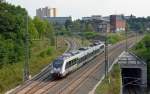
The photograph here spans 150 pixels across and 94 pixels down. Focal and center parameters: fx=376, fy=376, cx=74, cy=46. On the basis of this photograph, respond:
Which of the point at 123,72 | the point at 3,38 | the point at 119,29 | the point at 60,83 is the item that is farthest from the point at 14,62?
the point at 119,29

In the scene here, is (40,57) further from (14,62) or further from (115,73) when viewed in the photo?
(115,73)

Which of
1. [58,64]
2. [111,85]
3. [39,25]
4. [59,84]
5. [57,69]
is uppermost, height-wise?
[39,25]

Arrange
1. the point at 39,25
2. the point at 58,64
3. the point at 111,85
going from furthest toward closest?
the point at 39,25 → the point at 58,64 → the point at 111,85

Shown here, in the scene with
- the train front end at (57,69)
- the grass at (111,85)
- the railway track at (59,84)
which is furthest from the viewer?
the train front end at (57,69)

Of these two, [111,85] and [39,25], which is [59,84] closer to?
[111,85]

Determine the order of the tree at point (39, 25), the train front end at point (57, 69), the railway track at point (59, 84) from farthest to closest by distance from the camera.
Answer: the tree at point (39, 25) < the train front end at point (57, 69) < the railway track at point (59, 84)

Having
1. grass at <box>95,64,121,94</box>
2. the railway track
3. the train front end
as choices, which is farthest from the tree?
the train front end

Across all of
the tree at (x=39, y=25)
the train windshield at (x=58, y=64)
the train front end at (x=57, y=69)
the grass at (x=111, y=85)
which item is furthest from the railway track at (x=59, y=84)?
the tree at (x=39, y=25)

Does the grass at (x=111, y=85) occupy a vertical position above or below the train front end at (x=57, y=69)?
below

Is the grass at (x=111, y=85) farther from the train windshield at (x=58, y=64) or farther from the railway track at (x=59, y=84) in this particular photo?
the train windshield at (x=58, y=64)

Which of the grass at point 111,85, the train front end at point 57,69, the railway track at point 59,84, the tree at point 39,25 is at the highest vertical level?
the tree at point 39,25

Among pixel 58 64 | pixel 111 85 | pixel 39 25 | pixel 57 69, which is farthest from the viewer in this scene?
pixel 39 25

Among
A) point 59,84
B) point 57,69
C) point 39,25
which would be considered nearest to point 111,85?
point 59,84

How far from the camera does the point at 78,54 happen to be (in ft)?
198
